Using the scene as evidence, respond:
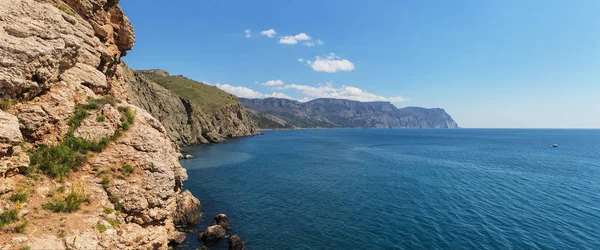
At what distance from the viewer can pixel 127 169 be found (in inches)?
789

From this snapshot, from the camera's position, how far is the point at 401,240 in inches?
1361

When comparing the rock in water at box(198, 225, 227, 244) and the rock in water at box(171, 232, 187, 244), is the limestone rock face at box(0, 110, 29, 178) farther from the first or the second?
the rock in water at box(198, 225, 227, 244)

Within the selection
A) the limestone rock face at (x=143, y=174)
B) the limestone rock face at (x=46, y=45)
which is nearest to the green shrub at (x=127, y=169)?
the limestone rock face at (x=143, y=174)

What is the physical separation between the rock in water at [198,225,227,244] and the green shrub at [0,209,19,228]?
21913 mm

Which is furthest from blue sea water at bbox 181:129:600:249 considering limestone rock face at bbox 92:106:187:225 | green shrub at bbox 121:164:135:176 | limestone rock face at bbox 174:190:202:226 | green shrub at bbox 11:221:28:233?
green shrub at bbox 11:221:28:233

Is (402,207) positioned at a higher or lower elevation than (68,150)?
lower

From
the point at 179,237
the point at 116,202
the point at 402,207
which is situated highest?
the point at 116,202

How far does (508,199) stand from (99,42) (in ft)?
222

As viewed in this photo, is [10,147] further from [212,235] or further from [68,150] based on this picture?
[212,235]

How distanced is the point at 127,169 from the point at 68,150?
12.5 ft

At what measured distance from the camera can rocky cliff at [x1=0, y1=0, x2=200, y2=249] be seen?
49.8ft

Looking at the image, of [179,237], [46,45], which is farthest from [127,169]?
[179,237]

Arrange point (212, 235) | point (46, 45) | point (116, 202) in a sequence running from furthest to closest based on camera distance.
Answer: point (212, 235), point (46, 45), point (116, 202)

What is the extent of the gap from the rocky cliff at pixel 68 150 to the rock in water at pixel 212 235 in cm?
1242
